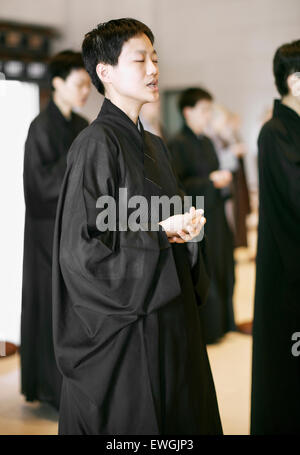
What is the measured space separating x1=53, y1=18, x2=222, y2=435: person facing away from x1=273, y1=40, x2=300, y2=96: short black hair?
0.64 metres

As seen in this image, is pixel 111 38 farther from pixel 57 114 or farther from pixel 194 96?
pixel 194 96

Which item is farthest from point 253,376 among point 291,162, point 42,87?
point 42,87

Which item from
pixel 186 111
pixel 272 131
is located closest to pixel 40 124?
pixel 272 131

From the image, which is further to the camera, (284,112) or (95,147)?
(284,112)

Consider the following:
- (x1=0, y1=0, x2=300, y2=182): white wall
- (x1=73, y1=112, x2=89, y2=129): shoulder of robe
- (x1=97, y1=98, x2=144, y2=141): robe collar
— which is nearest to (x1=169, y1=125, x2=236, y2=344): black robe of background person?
(x1=73, y1=112, x2=89, y2=129): shoulder of robe

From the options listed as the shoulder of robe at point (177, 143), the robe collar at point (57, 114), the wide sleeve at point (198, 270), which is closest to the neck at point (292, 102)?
the wide sleeve at point (198, 270)

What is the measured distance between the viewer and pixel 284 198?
1.90m

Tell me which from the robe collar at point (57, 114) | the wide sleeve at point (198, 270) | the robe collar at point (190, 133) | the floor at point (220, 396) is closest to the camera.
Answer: the wide sleeve at point (198, 270)

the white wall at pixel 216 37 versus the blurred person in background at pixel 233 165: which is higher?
the white wall at pixel 216 37

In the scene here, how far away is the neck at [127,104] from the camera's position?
4.90 feet

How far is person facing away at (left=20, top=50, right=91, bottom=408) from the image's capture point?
8.24 ft

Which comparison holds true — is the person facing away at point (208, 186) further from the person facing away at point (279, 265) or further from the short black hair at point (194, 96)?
the person facing away at point (279, 265)

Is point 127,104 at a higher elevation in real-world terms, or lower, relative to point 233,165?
higher

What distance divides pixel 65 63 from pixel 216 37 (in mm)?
5517
